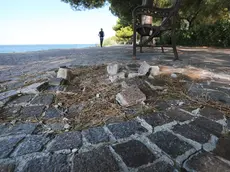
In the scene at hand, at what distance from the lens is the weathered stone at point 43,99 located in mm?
1411

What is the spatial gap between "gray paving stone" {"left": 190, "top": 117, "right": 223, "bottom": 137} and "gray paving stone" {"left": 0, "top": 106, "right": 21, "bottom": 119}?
1.22 meters

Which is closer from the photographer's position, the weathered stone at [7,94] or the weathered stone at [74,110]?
the weathered stone at [74,110]

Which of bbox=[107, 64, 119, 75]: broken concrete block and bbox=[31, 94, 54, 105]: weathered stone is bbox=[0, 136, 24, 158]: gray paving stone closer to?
bbox=[31, 94, 54, 105]: weathered stone

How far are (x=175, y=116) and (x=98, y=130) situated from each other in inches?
21.0

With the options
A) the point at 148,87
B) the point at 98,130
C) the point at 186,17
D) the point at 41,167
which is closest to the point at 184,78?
the point at 148,87

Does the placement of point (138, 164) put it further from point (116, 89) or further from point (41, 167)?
point (116, 89)

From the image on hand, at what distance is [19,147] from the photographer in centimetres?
86

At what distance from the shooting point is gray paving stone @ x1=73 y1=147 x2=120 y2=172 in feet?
2.37

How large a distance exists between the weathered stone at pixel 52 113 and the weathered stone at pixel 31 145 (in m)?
0.25

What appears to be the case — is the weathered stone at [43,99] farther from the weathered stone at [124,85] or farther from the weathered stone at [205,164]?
the weathered stone at [205,164]

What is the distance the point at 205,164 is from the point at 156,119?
1.38 ft

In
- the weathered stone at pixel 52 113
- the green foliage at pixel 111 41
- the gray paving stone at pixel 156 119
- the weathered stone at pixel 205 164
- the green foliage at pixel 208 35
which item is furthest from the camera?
the green foliage at pixel 111 41

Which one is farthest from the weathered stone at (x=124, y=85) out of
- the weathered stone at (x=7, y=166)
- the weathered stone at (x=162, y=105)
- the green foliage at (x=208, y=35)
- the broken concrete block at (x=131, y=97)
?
the green foliage at (x=208, y=35)

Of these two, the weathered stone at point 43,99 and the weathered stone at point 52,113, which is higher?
the weathered stone at point 43,99
